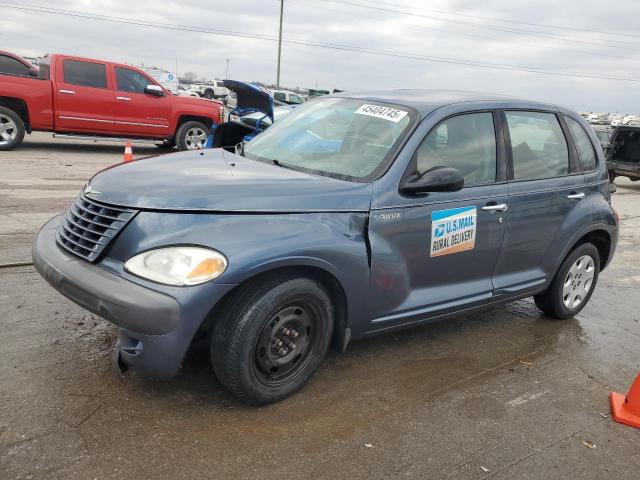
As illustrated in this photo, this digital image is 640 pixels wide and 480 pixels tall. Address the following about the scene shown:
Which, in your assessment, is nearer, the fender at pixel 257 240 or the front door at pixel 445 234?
the fender at pixel 257 240

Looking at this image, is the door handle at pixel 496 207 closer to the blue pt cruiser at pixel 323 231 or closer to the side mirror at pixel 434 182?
the blue pt cruiser at pixel 323 231

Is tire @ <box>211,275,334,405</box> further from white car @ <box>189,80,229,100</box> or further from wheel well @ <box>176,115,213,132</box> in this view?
white car @ <box>189,80,229,100</box>

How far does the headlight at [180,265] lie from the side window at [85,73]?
10.4 meters

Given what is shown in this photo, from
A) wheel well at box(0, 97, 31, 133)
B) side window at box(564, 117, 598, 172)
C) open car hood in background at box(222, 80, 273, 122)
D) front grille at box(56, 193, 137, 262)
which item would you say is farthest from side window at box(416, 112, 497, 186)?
wheel well at box(0, 97, 31, 133)

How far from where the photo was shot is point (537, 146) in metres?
4.40

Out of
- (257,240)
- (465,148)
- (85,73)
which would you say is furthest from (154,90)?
(257,240)

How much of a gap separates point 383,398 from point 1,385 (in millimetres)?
2124

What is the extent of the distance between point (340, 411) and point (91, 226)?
1683 millimetres

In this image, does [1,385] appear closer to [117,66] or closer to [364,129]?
[364,129]

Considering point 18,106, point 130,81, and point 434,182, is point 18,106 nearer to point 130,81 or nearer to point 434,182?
point 130,81

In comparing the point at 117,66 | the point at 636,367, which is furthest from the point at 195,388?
the point at 117,66

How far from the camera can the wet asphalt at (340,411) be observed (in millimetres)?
2662

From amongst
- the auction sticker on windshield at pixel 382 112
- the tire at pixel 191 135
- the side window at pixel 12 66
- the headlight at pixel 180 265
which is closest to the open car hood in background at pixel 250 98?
the auction sticker on windshield at pixel 382 112

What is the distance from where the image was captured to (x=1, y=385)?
3.08m
